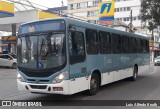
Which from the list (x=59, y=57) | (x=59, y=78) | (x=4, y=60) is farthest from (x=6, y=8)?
(x=59, y=78)

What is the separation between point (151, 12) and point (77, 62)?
9725 millimetres

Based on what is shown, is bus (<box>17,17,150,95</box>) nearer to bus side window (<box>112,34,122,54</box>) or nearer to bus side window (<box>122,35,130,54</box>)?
bus side window (<box>112,34,122,54</box>)

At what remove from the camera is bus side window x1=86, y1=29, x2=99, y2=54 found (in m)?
11.4

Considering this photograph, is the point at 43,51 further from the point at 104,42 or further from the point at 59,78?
the point at 104,42

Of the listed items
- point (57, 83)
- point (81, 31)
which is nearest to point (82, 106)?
point (57, 83)

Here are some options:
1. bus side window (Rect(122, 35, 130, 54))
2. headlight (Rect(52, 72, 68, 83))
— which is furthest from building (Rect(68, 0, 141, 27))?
headlight (Rect(52, 72, 68, 83))

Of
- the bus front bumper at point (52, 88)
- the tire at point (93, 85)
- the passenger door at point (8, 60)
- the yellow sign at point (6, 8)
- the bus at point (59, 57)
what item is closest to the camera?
the bus front bumper at point (52, 88)

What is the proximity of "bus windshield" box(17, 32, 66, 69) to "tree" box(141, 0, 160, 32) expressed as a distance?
9994mm

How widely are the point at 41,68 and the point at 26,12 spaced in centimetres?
2284

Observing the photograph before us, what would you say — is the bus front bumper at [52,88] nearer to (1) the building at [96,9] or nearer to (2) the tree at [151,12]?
(2) the tree at [151,12]

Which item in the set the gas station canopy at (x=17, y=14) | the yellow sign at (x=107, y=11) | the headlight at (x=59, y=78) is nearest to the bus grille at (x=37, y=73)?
the headlight at (x=59, y=78)

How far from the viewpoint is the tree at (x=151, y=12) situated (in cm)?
1816

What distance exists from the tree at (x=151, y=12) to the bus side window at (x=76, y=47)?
8752 mm

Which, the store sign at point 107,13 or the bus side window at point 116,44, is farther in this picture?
the store sign at point 107,13
